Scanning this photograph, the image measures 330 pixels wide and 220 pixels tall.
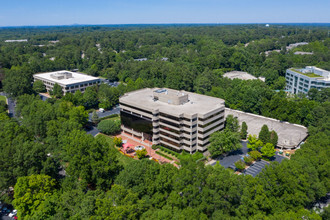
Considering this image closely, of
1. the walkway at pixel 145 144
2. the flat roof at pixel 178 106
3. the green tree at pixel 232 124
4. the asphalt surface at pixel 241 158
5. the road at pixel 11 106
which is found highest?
the flat roof at pixel 178 106

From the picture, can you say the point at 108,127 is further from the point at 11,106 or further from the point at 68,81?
the point at 11,106

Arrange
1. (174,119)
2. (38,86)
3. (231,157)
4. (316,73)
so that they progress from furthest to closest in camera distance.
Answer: (38,86), (316,73), (231,157), (174,119)

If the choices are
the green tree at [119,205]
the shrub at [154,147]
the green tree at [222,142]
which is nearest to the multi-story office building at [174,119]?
the shrub at [154,147]

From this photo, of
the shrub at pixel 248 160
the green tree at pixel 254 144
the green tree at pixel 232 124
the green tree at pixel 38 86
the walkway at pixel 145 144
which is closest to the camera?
the shrub at pixel 248 160

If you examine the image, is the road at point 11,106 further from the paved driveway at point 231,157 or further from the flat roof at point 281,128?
the flat roof at point 281,128

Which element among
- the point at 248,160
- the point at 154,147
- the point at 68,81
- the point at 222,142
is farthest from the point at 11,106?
the point at 248,160
